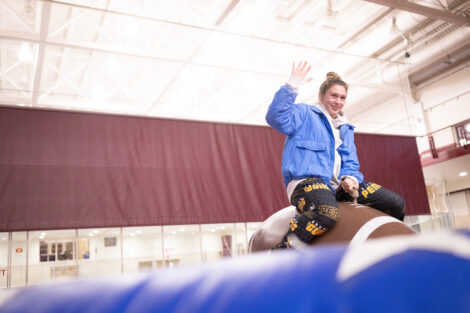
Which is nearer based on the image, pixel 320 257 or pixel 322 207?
pixel 320 257

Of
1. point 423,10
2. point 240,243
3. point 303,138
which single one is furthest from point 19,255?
point 423,10

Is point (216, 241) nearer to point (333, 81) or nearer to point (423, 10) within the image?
point (423, 10)

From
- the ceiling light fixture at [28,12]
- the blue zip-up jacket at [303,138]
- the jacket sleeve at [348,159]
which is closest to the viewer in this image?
the blue zip-up jacket at [303,138]

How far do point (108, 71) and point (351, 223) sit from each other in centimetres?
972

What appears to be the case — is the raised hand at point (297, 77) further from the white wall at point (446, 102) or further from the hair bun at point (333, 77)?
the white wall at point (446, 102)

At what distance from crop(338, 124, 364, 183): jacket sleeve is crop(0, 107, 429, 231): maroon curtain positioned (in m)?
3.51

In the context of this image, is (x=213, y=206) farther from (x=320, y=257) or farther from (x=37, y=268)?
(x=320, y=257)

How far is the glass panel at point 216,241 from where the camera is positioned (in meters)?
8.41

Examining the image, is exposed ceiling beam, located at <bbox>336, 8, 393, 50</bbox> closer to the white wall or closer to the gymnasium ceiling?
the gymnasium ceiling

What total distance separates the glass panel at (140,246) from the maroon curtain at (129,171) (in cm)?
259

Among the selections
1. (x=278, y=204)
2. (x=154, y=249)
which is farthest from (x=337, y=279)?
(x=154, y=249)

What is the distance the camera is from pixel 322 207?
5.81 ft

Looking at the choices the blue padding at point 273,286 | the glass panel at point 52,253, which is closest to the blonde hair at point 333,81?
the blue padding at point 273,286

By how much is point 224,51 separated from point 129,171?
513 centimetres
